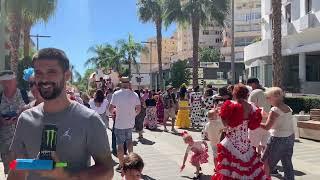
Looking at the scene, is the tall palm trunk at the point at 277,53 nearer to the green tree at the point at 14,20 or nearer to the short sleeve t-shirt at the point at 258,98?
the green tree at the point at 14,20

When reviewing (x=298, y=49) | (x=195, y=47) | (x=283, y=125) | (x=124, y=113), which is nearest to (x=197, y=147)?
(x=124, y=113)

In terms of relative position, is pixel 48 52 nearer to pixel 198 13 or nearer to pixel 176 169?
pixel 176 169

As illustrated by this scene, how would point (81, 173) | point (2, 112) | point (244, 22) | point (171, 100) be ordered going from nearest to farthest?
point (81, 173) < point (2, 112) < point (171, 100) < point (244, 22)

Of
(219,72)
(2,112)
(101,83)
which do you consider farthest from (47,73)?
(219,72)

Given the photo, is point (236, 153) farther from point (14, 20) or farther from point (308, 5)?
point (308, 5)

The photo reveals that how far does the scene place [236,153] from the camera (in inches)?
231

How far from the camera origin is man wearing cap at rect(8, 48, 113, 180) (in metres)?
2.71

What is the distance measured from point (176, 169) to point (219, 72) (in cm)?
4752

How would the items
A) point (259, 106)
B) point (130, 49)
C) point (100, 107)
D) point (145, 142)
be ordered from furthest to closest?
point (130, 49) < point (145, 142) < point (100, 107) < point (259, 106)

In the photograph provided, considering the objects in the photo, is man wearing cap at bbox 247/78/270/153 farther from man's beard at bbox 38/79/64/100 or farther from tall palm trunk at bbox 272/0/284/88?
tall palm trunk at bbox 272/0/284/88

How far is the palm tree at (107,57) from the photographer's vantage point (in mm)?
74312

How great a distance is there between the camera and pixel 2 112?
19.3 ft

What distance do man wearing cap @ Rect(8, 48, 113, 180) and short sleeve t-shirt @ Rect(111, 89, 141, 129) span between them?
6.36 metres

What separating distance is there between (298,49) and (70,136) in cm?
3064
